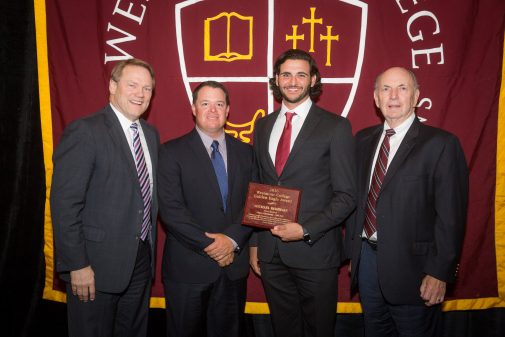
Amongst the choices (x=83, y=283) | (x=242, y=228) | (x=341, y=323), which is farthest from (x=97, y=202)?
(x=341, y=323)

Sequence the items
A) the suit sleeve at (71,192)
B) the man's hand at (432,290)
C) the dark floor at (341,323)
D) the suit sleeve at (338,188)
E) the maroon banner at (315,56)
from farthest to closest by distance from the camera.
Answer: the dark floor at (341,323), the maroon banner at (315,56), the suit sleeve at (338,188), the man's hand at (432,290), the suit sleeve at (71,192)

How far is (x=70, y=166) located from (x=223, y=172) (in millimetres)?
820

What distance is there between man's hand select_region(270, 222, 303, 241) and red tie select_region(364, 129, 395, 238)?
40 cm

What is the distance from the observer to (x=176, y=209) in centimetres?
211

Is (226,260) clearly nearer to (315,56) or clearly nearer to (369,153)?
(369,153)

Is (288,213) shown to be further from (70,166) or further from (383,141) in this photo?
(70,166)

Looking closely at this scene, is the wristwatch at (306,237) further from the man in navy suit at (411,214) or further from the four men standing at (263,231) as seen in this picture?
the man in navy suit at (411,214)

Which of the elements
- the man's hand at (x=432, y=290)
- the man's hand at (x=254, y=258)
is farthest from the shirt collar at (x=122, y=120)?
the man's hand at (x=432, y=290)

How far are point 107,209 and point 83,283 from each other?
39cm

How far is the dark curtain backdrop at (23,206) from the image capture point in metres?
2.88

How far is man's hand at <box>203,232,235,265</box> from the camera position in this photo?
208cm

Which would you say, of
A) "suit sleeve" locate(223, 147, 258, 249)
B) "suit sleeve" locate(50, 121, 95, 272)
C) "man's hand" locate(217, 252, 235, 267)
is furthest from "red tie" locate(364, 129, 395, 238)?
"suit sleeve" locate(50, 121, 95, 272)

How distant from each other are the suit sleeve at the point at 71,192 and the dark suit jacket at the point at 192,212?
43 centimetres

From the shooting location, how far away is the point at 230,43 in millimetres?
2910
